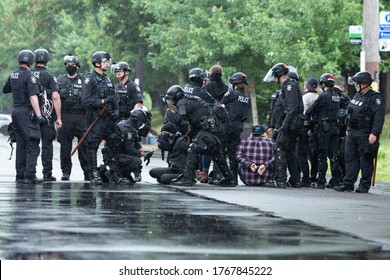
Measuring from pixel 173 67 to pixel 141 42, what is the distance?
6.45 m

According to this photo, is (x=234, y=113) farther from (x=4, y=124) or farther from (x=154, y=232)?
(x=4, y=124)

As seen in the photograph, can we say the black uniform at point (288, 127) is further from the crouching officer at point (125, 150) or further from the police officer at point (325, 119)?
the crouching officer at point (125, 150)

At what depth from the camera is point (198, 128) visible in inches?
782

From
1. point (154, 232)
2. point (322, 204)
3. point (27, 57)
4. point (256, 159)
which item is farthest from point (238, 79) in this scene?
point (154, 232)

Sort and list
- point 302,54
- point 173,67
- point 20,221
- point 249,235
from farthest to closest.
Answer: point 173,67
point 302,54
point 20,221
point 249,235

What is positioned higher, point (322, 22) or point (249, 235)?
point (322, 22)

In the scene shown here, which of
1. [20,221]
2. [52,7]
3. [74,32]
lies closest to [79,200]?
[20,221]

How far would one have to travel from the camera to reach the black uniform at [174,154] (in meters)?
20.5

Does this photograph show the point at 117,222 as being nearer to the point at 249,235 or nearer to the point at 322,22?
the point at 249,235

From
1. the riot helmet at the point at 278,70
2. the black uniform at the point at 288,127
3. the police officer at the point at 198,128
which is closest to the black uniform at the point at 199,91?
the police officer at the point at 198,128

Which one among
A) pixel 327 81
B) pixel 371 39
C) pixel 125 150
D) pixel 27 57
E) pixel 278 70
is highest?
pixel 371 39

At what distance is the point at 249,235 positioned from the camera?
36.6 feet

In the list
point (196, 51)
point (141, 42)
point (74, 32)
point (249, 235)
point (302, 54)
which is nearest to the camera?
point (249, 235)

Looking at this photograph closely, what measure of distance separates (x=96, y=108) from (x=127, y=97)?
48.4 inches
